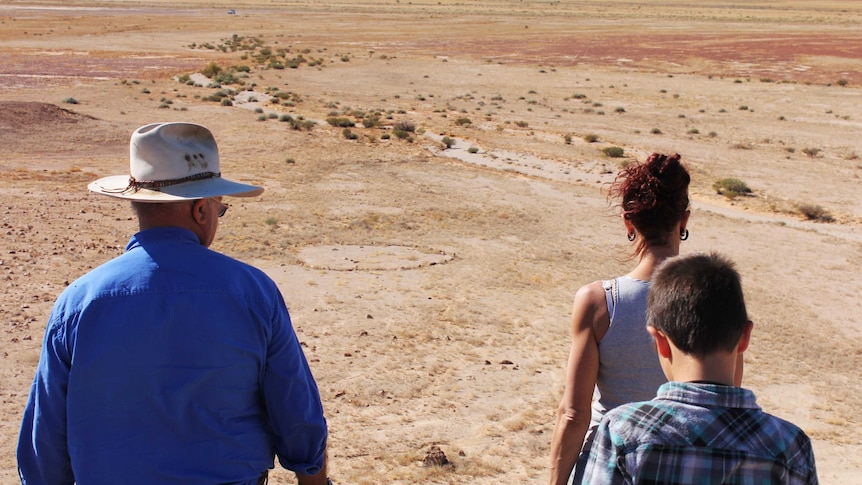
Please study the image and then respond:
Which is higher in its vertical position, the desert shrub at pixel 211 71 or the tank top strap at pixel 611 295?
the tank top strap at pixel 611 295

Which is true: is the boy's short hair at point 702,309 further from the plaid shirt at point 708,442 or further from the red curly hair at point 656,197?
the red curly hair at point 656,197

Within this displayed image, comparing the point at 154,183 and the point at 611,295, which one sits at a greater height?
the point at 154,183

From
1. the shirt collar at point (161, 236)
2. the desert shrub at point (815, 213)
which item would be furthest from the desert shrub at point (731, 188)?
the shirt collar at point (161, 236)

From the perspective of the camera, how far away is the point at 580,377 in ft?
9.18

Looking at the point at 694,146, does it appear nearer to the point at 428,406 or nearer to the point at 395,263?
the point at 395,263

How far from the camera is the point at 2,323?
808cm

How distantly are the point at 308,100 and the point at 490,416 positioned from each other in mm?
25079

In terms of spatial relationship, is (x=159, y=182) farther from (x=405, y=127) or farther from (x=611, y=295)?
(x=405, y=127)

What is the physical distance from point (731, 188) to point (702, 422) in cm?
1635

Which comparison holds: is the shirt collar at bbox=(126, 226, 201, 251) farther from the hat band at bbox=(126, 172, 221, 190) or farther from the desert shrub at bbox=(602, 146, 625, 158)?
the desert shrub at bbox=(602, 146, 625, 158)

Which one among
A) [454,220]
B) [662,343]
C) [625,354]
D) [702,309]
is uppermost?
[702,309]

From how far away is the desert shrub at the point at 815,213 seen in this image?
1540 cm

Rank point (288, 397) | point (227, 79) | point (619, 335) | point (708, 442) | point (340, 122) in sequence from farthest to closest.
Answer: point (227, 79) < point (340, 122) < point (619, 335) < point (288, 397) < point (708, 442)

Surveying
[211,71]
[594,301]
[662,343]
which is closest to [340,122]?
[211,71]
